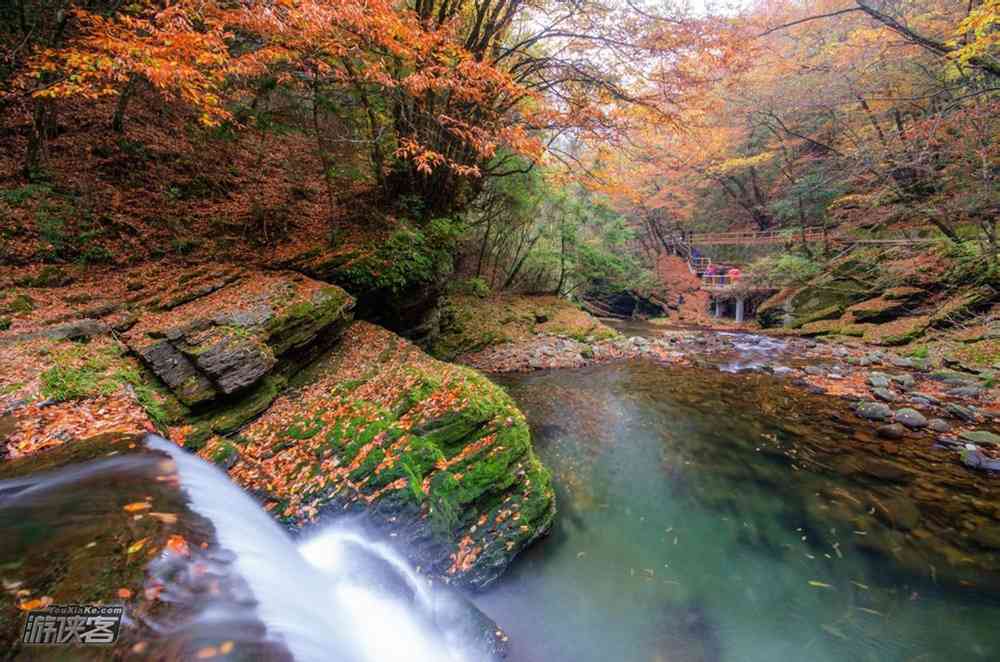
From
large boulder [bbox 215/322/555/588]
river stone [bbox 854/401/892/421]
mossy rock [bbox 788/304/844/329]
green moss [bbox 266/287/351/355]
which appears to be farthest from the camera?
mossy rock [bbox 788/304/844/329]

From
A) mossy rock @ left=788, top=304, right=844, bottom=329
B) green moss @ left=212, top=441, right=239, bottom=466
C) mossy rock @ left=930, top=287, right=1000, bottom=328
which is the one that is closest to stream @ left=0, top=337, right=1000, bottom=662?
green moss @ left=212, top=441, right=239, bottom=466

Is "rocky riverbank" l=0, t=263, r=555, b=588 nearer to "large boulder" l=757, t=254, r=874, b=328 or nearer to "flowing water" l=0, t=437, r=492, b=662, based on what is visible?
"flowing water" l=0, t=437, r=492, b=662

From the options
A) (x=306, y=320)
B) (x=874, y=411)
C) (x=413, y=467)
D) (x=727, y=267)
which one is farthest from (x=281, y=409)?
(x=727, y=267)

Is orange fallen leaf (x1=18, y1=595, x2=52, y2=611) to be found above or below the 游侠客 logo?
above

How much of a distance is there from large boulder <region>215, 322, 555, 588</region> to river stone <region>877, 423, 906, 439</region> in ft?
19.4

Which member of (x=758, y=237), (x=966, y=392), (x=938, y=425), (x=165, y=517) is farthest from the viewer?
(x=758, y=237)

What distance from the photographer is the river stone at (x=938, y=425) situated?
5.99 metres

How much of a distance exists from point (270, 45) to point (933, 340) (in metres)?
16.7

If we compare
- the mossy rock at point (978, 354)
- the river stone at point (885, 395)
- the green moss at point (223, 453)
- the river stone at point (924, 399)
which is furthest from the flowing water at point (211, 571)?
the mossy rock at point (978, 354)

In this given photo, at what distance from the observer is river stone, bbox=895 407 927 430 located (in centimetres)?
624

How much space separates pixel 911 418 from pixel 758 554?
15.9ft

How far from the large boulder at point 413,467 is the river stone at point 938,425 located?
21.7 ft

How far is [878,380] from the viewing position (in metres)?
8.20

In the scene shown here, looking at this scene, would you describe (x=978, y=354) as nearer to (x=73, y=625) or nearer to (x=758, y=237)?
(x=73, y=625)
